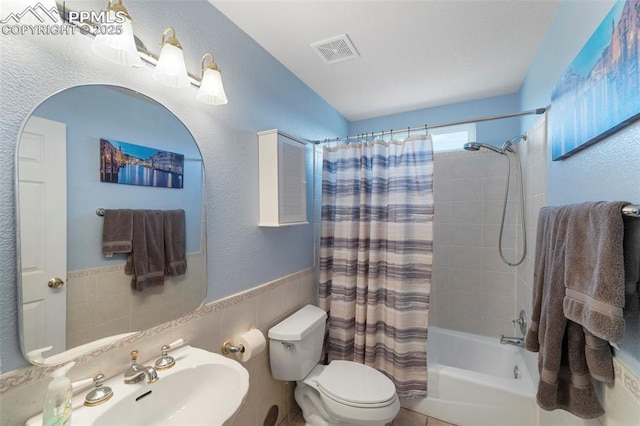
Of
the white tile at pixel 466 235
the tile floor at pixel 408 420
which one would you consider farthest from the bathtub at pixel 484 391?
the white tile at pixel 466 235

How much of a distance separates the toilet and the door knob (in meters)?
1.02

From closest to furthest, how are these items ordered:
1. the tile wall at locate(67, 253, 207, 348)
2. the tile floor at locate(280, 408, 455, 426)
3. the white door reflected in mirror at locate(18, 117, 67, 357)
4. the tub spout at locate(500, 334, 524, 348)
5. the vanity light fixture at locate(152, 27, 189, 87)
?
1. the white door reflected in mirror at locate(18, 117, 67, 357)
2. the tile wall at locate(67, 253, 207, 348)
3. the vanity light fixture at locate(152, 27, 189, 87)
4. the tile floor at locate(280, 408, 455, 426)
5. the tub spout at locate(500, 334, 524, 348)

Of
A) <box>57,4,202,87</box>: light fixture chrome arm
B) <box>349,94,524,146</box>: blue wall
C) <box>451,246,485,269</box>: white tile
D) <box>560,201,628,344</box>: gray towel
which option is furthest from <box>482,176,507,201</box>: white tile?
<box>57,4,202,87</box>: light fixture chrome arm

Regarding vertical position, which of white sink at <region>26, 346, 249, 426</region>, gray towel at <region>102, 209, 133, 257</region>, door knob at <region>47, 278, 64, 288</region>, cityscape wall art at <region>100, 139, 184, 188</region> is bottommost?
white sink at <region>26, 346, 249, 426</region>

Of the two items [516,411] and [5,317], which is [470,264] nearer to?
[516,411]

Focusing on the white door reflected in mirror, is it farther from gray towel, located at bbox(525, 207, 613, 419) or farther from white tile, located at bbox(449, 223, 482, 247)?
white tile, located at bbox(449, 223, 482, 247)

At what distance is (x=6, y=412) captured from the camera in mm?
674

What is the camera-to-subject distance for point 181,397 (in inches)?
39.0

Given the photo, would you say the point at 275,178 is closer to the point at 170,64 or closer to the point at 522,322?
the point at 170,64

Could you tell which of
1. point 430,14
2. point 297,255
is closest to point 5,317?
point 297,255

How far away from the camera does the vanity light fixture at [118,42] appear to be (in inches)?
31.1

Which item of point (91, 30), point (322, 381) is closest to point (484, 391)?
point (322, 381)

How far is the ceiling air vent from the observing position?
1.51m

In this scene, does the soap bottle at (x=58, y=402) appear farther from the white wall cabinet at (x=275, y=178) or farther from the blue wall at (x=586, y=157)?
the blue wall at (x=586, y=157)
